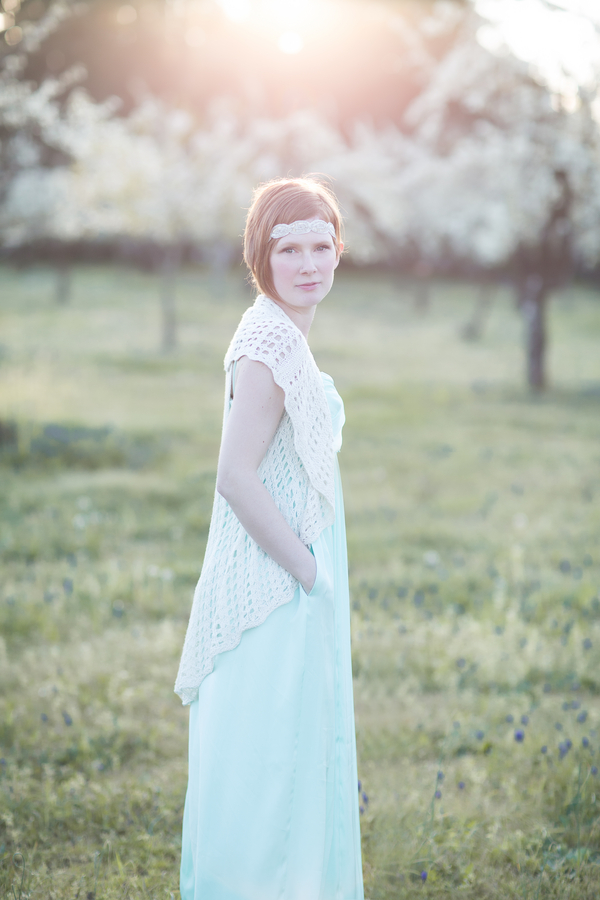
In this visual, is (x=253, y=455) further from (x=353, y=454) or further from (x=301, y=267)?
(x=353, y=454)

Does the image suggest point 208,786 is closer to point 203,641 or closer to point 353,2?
point 203,641

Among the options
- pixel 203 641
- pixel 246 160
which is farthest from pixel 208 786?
pixel 246 160

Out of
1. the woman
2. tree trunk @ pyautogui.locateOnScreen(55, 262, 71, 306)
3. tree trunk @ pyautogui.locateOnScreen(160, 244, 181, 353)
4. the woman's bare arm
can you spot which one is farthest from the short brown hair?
tree trunk @ pyautogui.locateOnScreen(55, 262, 71, 306)

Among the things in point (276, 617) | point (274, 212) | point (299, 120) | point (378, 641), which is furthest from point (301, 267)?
point (299, 120)

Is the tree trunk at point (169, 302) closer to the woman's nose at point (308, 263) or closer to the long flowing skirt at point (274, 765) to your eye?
the woman's nose at point (308, 263)

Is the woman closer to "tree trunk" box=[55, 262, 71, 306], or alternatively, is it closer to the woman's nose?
the woman's nose

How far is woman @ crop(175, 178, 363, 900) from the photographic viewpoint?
6.75ft

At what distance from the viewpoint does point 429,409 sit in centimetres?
1369

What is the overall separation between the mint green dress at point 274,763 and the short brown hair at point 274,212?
0.84m

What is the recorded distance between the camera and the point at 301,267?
7.06 feet

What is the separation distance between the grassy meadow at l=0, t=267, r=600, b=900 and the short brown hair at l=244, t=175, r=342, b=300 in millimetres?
2160

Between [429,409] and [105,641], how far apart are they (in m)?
9.81

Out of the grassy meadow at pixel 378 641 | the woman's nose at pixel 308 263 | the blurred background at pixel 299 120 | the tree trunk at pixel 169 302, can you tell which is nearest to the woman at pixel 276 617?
the woman's nose at pixel 308 263

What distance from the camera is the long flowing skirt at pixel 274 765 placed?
6.89ft
